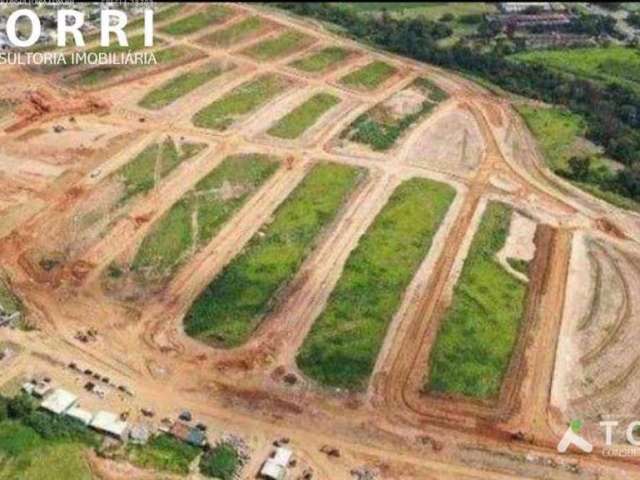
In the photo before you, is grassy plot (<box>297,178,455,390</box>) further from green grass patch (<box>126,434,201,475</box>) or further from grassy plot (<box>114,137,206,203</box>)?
grassy plot (<box>114,137,206,203</box>)

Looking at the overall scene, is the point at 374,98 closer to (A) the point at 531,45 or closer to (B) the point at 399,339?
(A) the point at 531,45

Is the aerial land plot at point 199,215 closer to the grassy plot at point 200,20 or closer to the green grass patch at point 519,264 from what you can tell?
the green grass patch at point 519,264

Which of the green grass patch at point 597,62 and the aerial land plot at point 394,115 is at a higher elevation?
the green grass patch at point 597,62

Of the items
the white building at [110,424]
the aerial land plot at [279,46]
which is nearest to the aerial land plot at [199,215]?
the white building at [110,424]

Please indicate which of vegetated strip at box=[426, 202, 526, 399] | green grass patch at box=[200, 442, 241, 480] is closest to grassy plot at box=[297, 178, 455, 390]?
vegetated strip at box=[426, 202, 526, 399]

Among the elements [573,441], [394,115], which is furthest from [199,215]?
[573,441]

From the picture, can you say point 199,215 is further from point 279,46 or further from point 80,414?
point 279,46
